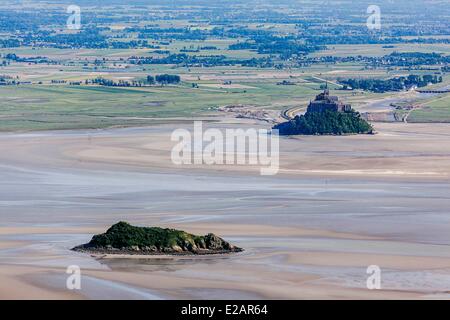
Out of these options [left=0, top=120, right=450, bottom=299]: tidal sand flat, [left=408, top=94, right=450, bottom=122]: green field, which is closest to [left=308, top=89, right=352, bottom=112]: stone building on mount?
[left=0, top=120, right=450, bottom=299]: tidal sand flat

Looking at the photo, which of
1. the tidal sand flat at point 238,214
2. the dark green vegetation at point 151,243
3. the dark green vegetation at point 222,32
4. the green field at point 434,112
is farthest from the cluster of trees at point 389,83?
the dark green vegetation at point 151,243

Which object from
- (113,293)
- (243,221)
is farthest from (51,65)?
(113,293)

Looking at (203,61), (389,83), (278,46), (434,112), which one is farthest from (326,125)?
(278,46)

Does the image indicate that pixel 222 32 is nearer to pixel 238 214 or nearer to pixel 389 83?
pixel 389 83

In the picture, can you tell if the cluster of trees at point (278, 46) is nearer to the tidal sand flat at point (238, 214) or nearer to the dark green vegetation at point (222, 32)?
the dark green vegetation at point (222, 32)

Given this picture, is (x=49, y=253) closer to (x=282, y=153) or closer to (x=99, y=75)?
(x=282, y=153)

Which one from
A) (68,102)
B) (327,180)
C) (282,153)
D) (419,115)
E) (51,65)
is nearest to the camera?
(327,180)
